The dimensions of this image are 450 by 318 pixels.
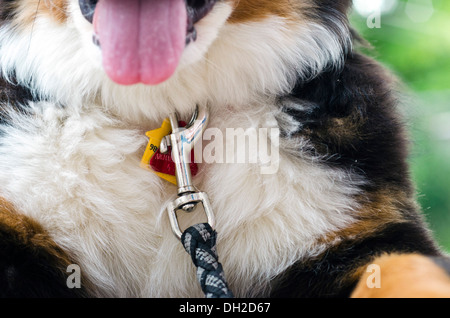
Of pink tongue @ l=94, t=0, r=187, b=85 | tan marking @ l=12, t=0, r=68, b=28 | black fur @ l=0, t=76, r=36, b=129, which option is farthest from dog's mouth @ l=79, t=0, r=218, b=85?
black fur @ l=0, t=76, r=36, b=129

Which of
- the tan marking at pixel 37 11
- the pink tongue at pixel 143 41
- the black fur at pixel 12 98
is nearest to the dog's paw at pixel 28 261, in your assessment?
the black fur at pixel 12 98

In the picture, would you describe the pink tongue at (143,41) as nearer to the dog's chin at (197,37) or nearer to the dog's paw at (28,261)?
the dog's chin at (197,37)

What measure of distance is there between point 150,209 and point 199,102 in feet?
1.33

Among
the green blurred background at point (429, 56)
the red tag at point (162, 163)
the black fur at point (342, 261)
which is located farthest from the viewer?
the green blurred background at point (429, 56)

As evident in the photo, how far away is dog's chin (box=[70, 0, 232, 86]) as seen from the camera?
1.70m

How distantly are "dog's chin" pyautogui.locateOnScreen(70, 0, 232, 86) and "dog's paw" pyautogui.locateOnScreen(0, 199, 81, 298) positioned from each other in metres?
0.54

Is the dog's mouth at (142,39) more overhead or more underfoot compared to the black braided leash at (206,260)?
more overhead

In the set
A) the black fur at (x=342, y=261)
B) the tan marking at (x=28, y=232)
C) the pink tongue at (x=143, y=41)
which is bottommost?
the black fur at (x=342, y=261)

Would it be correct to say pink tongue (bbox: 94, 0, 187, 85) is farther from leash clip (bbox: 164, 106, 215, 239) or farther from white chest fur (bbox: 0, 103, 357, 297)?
white chest fur (bbox: 0, 103, 357, 297)

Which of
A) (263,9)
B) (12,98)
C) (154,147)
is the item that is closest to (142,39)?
(154,147)

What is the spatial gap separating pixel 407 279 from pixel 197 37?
3.10ft

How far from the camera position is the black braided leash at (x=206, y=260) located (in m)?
1.52
